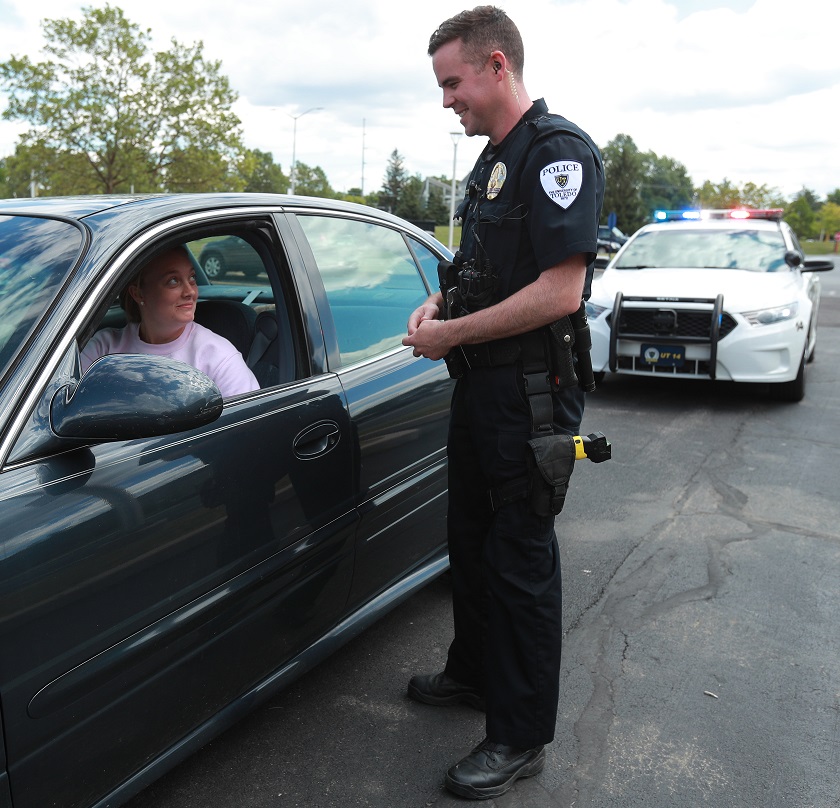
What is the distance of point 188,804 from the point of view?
90.6 inches

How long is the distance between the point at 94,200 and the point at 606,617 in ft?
7.73

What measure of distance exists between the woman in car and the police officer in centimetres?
56

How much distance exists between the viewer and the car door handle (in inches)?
92.0

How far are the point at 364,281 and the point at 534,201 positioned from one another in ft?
3.01

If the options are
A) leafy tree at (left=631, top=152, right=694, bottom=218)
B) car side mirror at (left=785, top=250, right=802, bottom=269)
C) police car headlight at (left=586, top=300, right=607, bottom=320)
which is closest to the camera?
police car headlight at (left=586, top=300, right=607, bottom=320)

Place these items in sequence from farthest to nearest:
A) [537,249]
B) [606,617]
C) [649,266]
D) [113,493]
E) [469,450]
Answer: [649,266] < [606,617] < [469,450] < [537,249] < [113,493]

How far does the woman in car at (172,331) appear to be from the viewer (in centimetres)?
254

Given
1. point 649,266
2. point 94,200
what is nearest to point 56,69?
point 649,266

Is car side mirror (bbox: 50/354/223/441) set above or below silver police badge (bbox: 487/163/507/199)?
below

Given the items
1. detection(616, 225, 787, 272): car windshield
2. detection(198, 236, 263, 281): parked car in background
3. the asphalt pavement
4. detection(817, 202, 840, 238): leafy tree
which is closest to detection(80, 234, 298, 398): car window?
detection(198, 236, 263, 281): parked car in background

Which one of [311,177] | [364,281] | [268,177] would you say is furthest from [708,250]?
[311,177]

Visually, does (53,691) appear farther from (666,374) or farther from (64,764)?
(666,374)

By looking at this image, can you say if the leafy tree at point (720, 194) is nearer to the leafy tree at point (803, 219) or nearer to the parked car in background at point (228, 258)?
the leafy tree at point (803, 219)

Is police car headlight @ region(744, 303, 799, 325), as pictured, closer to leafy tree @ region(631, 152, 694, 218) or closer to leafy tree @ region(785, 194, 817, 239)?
leafy tree @ region(785, 194, 817, 239)
